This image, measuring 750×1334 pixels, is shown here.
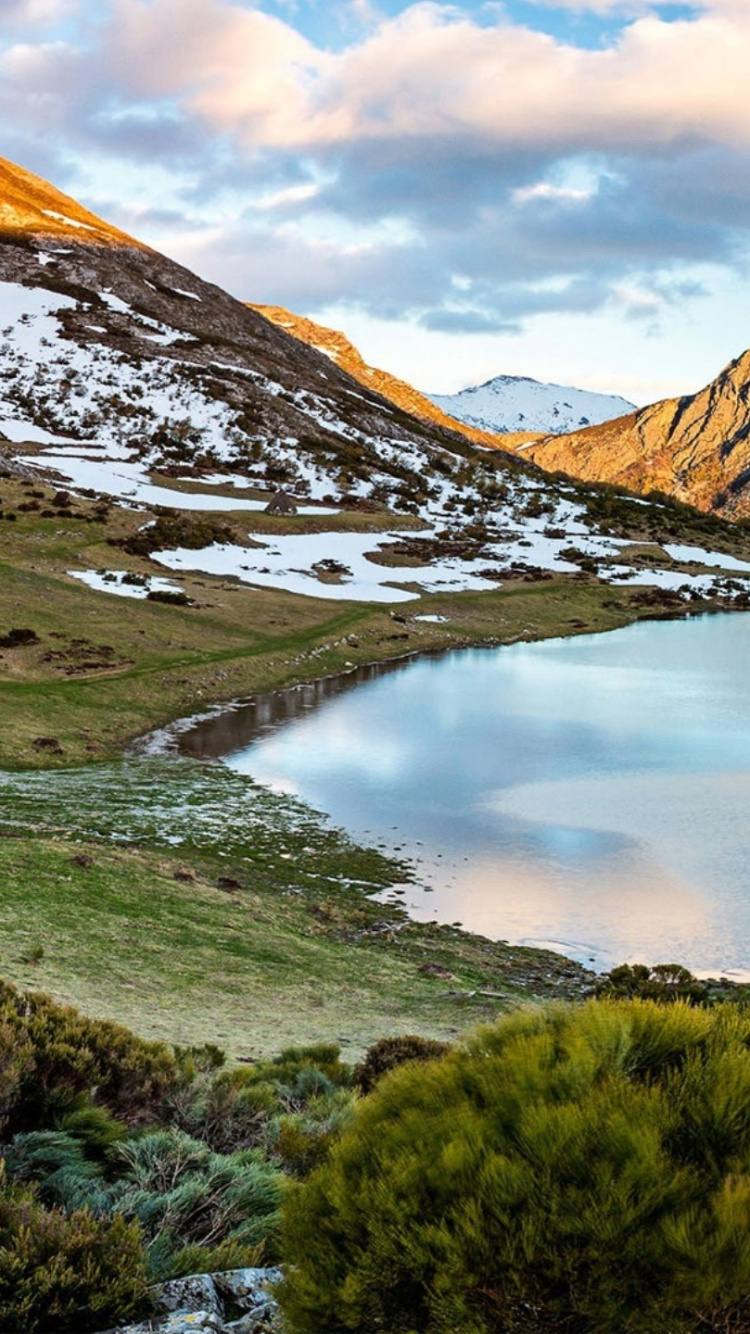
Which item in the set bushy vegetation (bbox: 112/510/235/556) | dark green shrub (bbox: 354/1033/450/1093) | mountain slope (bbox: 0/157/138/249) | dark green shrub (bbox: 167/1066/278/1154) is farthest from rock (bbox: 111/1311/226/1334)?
mountain slope (bbox: 0/157/138/249)

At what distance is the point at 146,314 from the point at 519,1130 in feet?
465

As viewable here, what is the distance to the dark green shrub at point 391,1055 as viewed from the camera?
10.7 meters

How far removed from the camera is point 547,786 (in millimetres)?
31969

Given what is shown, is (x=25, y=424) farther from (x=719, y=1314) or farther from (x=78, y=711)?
(x=719, y=1314)

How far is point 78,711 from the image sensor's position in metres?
37.7

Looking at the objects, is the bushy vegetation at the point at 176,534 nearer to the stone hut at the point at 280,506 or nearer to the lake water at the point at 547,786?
the stone hut at the point at 280,506

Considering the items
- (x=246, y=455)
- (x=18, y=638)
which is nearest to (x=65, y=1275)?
(x=18, y=638)

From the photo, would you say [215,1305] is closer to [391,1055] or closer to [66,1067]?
[66,1067]

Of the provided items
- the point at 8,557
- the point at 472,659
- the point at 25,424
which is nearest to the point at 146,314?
the point at 25,424

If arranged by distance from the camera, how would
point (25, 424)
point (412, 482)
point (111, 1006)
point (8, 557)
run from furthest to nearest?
point (412, 482), point (25, 424), point (8, 557), point (111, 1006)

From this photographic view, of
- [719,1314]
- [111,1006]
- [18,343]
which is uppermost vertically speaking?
[18,343]

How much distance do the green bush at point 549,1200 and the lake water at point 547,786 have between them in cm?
1593

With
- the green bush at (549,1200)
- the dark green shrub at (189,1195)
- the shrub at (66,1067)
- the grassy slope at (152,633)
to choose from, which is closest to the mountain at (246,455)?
the grassy slope at (152,633)

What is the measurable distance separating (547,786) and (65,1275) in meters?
27.5
